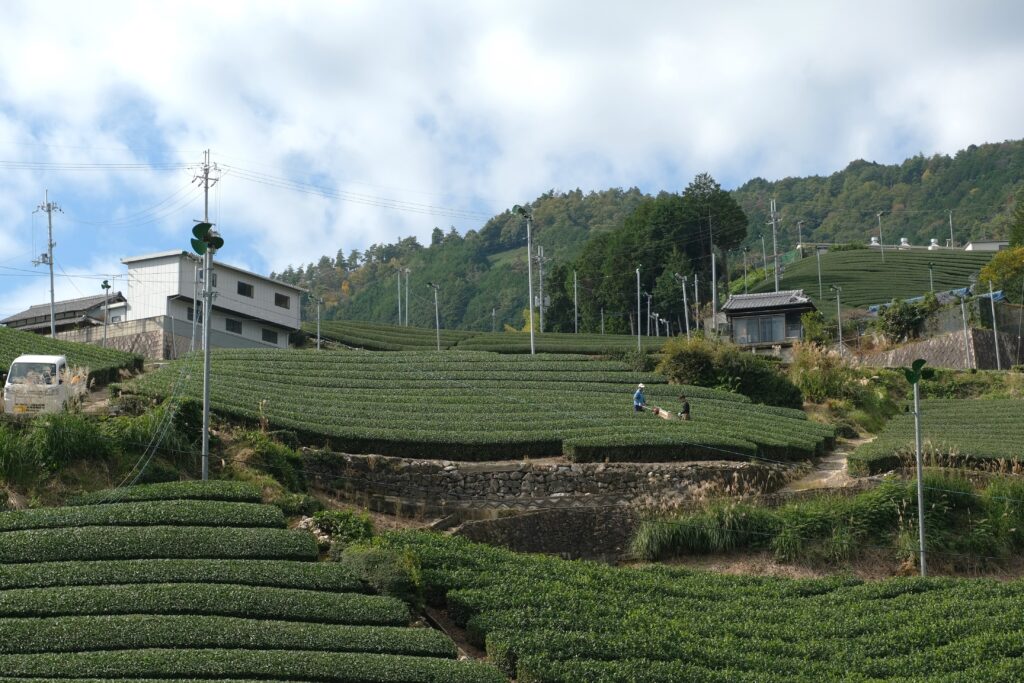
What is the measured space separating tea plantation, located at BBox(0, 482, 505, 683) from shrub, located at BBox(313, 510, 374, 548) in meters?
0.76

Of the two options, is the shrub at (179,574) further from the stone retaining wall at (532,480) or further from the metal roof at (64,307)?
the metal roof at (64,307)

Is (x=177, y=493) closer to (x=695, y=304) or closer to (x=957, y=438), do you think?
(x=957, y=438)

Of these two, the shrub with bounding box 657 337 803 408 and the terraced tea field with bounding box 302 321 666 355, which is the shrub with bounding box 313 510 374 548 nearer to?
the shrub with bounding box 657 337 803 408

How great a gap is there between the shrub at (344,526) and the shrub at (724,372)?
2114 cm

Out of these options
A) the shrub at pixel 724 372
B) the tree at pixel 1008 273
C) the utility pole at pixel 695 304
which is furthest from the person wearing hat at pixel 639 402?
the tree at pixel 1008 273

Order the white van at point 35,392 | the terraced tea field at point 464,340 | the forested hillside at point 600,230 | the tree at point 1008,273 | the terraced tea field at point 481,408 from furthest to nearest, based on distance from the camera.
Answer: the forested hillside at point 600,230, the tree at point 1008,273, the terraced tea field at point 464,340, the terraced tea field at point 481,408, the white van at point 35,392

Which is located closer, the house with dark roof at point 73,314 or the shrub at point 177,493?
the shrub at point 177,493

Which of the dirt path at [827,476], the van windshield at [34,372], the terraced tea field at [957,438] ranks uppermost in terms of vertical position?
the van windshield at [34,372]

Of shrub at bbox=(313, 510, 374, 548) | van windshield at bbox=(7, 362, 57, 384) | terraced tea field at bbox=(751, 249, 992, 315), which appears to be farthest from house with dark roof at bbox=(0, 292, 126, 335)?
terraced tea field at bbox=(751, 249, 992, 315)

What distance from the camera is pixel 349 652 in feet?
52.4

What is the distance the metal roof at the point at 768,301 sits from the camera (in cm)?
5350

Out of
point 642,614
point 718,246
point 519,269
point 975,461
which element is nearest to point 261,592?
point 642,614

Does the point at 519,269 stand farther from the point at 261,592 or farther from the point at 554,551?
the point at 261,592

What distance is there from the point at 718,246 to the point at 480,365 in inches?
1572
